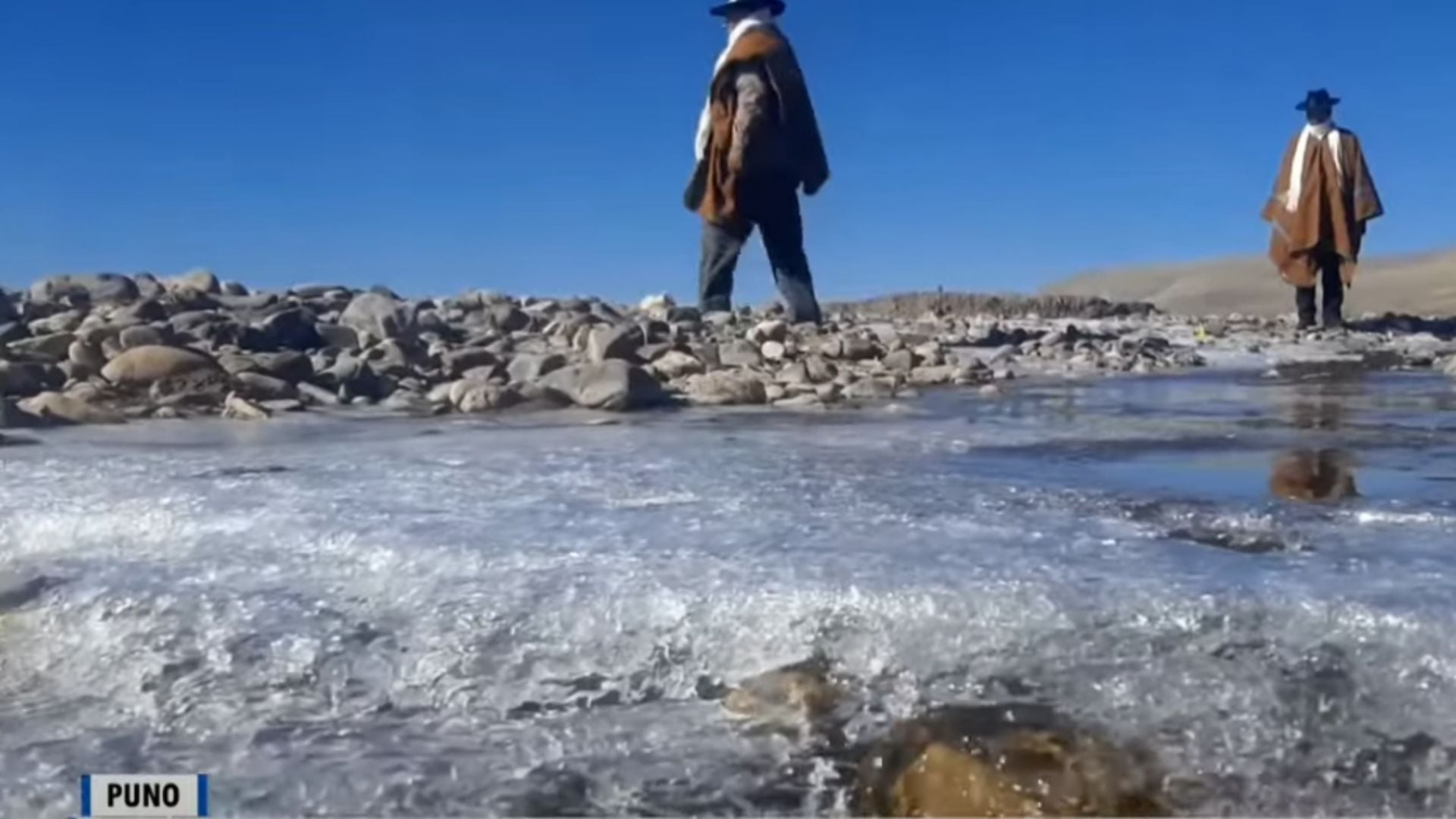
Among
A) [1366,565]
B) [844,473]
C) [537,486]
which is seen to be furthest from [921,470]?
[1366,565]

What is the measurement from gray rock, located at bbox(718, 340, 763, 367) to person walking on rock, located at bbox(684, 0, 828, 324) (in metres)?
1.77

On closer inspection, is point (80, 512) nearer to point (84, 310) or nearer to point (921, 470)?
point (921, 470)

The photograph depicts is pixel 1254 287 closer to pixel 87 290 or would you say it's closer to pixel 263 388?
pixel 87 290

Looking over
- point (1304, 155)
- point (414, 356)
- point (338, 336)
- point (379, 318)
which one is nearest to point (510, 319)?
point (379, 318)

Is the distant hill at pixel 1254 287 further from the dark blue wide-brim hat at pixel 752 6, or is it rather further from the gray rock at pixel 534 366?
the gray rock at pixel 534 366

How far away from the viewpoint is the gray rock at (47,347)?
226 inches

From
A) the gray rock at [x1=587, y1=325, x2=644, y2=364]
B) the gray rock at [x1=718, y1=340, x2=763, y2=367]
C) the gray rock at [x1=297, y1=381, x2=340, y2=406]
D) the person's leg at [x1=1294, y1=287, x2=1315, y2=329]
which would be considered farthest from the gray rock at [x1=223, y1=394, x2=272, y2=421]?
the person's leg at [x1=1294, y1=287, x2=1315, y2=329]

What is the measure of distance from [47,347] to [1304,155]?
28.9ft

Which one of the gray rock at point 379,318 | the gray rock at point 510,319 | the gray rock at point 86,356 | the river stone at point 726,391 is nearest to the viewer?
the gray rock at point 86,356

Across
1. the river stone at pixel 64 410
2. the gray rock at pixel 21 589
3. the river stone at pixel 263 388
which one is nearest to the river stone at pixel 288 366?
the river stone at pixel 263 388

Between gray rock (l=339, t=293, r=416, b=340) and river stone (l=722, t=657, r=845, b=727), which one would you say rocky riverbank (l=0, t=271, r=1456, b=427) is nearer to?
gray rock (l=339, t=293, r=416, b=340)

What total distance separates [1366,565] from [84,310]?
5.99 m

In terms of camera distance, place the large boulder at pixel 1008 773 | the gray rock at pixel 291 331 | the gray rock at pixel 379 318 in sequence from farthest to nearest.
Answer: the gray rock at pixel 379 318 < the gray rock at pixel 291 331 < the large boulder at pixel 1008 773

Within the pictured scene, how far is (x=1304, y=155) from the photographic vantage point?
11.8m
